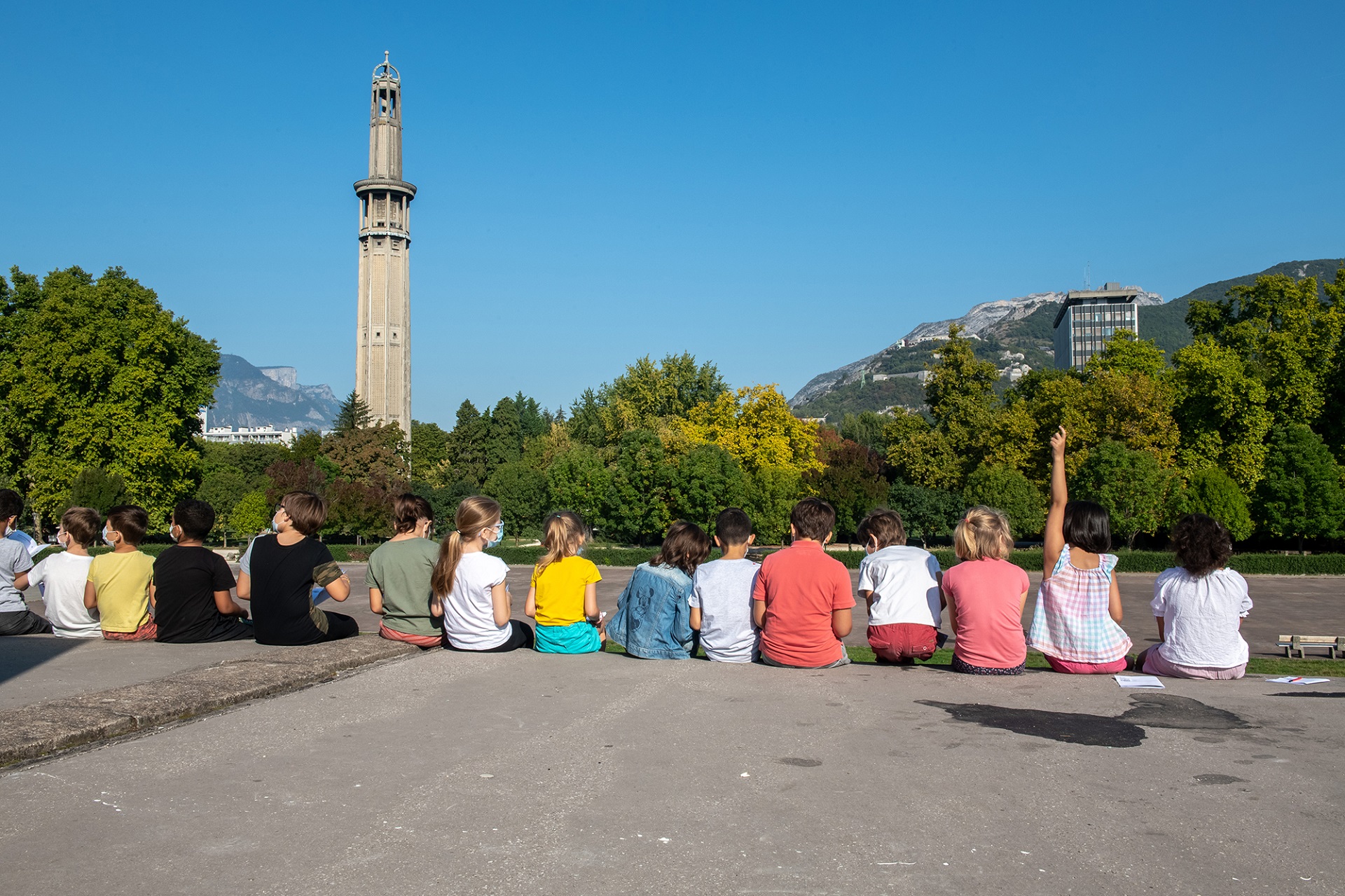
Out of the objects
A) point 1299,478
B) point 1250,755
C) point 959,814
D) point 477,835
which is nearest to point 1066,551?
point 1250,755

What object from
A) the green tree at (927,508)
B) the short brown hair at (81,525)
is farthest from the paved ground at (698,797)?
the green tree at (927,508)

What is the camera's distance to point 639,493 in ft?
206

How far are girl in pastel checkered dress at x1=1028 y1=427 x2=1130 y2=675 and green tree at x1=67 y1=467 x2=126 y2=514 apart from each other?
46302mm

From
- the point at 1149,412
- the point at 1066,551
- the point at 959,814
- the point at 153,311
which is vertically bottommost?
the point at 959,814

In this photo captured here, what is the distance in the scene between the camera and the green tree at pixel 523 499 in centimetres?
7856

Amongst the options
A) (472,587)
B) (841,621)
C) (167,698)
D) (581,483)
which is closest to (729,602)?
(841,621)

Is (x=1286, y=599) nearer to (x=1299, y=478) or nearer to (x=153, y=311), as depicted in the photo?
(x=1299, y=478)

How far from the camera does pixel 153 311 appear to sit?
5072cm

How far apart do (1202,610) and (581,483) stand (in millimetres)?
61962

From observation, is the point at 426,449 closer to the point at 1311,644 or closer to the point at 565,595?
the point at 1311,644

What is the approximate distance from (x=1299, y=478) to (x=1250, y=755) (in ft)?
171

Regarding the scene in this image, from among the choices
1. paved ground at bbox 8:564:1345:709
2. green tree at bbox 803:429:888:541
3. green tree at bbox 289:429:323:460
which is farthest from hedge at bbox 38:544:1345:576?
green tree at bbox 289:429:323:460

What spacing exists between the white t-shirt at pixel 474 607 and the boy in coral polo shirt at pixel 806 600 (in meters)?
2.41

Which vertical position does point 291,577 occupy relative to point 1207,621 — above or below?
above
